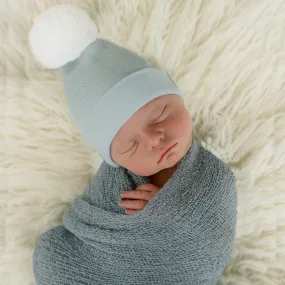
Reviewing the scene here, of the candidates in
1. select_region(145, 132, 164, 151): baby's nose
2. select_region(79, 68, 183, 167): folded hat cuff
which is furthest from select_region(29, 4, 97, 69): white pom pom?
select_region(145, 132, 164, 151): baby's nose

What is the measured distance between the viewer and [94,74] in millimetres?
860

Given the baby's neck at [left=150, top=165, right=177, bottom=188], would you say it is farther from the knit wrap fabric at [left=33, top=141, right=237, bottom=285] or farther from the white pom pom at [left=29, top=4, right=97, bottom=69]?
the white pom pom at [left=29, top=4, right=97, bottom=69]

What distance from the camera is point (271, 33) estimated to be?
3.19 ft

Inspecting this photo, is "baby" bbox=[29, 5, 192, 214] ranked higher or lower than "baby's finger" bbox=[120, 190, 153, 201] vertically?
higher

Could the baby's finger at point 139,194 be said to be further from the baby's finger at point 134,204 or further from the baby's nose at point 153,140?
the baby's nose at point 153,140

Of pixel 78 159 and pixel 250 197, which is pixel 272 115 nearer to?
pixel 250 197

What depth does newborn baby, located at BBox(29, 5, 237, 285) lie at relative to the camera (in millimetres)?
844

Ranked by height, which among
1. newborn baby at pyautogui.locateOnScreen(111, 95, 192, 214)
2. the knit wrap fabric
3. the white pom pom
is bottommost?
the knit wrap fabric

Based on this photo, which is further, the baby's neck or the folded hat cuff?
the baby's neck

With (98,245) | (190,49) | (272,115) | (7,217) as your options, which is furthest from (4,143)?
(272,115)

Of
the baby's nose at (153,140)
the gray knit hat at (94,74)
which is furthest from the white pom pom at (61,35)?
the baby's nose at (153,140)

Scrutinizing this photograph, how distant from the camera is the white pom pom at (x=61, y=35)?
0.86 m

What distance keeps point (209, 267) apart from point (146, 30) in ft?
1.69

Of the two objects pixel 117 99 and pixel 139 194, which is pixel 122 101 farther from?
pixel 139 194
